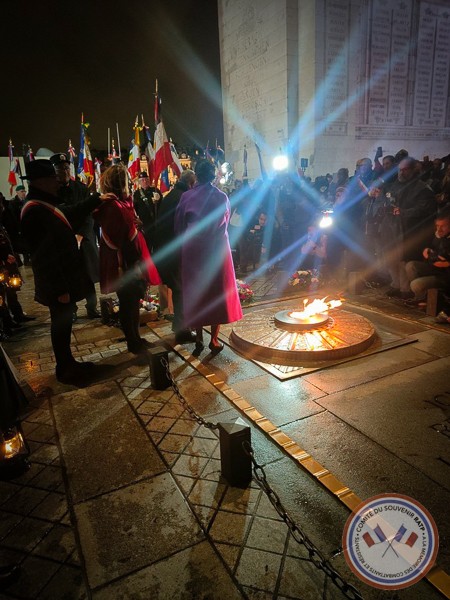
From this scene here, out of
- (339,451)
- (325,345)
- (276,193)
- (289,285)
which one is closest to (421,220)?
(289,285)

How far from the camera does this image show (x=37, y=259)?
394cm

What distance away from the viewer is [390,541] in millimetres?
2033

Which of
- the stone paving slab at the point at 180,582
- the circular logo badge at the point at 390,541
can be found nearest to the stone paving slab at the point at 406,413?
the circular logo badge at the point at 390,541

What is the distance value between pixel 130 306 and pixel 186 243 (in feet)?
3.59

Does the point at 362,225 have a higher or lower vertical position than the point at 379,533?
higher

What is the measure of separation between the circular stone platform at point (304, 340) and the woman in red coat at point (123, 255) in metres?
1.39

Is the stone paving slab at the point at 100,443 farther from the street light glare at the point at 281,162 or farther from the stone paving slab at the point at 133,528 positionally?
the street light glare at the point at 281,162

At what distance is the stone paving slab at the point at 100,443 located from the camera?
2717mm

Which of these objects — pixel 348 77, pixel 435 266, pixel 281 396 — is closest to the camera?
pixel 281 396

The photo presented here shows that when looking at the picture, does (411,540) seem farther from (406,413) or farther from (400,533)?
(406,413)

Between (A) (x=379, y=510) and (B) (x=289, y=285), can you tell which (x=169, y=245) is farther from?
(A) (x=379, y=510)

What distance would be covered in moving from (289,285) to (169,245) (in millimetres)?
3352

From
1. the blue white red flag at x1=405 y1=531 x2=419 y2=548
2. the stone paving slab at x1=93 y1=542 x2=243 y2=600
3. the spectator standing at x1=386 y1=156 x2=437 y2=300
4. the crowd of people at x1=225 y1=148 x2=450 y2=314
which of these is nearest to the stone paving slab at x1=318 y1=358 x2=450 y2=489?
the blue white red flag at x1=405 y1=531 x2=419 y2=548

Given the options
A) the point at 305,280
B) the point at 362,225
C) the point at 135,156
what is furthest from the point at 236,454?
the point at 135,156
